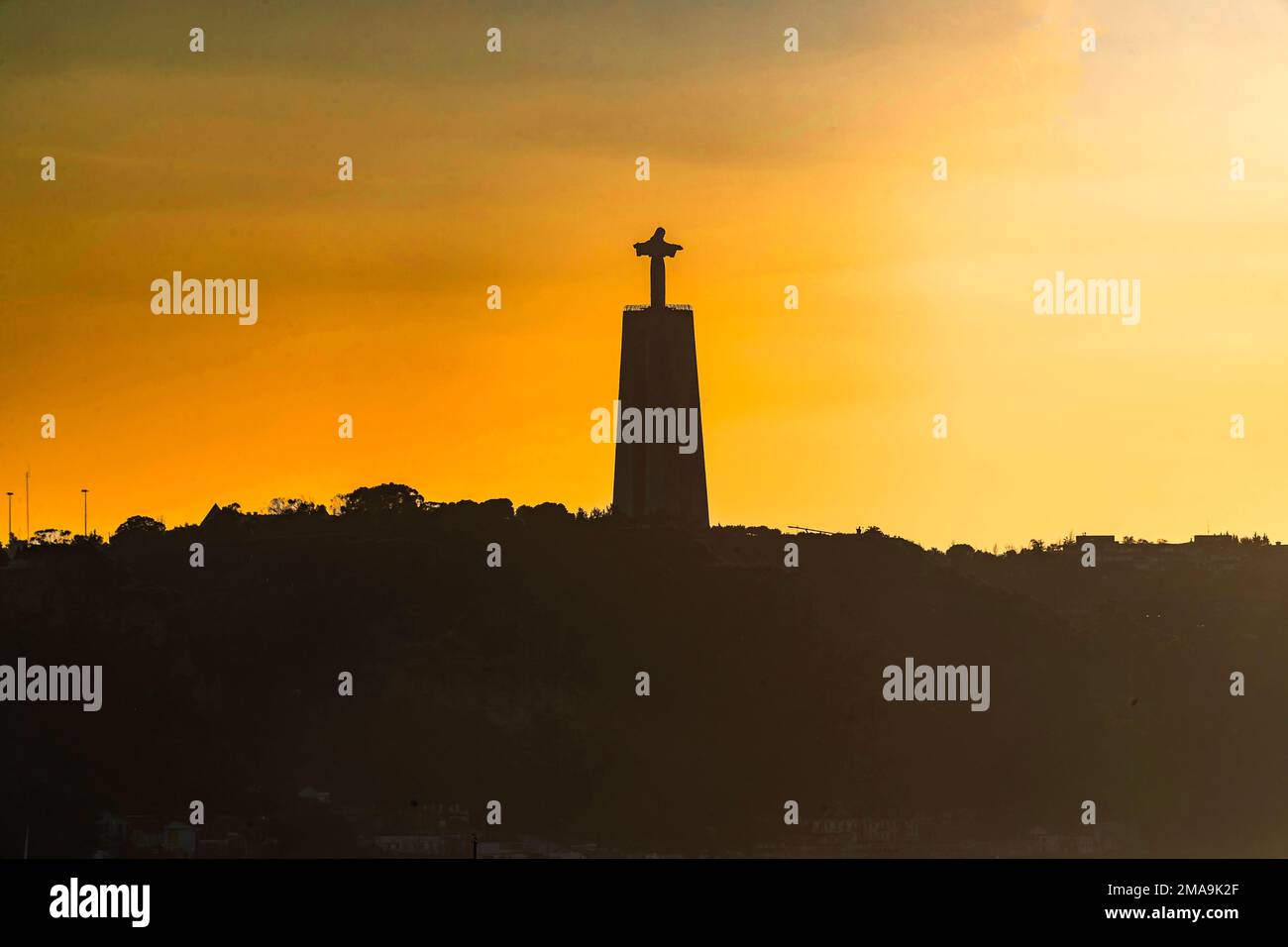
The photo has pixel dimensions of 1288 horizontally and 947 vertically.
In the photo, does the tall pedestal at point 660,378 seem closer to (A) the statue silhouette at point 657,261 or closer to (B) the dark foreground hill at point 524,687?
(A) the statue silhouette at point 657,261
